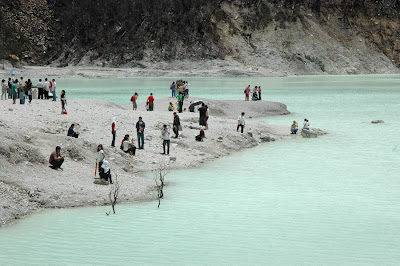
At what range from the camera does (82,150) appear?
2117cm

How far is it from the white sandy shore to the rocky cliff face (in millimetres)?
88970

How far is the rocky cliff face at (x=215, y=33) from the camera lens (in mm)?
123500

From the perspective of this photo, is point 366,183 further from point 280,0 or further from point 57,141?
point 280,0

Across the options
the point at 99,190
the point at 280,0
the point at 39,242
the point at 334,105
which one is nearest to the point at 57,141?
the point at 99,190

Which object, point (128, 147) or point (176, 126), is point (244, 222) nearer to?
point (128, 147)

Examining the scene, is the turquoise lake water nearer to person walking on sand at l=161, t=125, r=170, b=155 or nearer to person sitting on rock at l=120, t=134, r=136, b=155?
person walking on sand at l=161, t=125, r=170, b=155

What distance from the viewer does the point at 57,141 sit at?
2134 centimetres

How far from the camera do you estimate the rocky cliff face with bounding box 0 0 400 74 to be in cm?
12350

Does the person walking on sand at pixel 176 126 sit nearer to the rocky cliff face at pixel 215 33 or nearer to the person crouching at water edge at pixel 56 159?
the person crouching at water edge at pixel 56 159

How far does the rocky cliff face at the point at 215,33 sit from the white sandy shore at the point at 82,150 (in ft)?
292

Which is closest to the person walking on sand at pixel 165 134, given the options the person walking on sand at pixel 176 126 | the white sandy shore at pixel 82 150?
the white sandy shore at pixel 82 150

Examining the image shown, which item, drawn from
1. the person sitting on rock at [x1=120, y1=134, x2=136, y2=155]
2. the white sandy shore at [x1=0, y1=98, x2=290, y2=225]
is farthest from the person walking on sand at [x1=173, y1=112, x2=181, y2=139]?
the person sitting on rock at [x1=120, y1=134, x2=136, y2=155]

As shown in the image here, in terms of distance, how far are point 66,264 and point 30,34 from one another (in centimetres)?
13165

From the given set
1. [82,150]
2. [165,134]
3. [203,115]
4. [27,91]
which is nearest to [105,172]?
[82,150]
